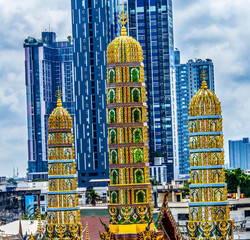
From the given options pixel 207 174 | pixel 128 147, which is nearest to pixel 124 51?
pixel 128 147

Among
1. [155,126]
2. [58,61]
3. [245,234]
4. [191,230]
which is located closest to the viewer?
[191,230]

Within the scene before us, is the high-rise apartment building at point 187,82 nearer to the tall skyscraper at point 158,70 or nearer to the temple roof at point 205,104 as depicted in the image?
the tall skyscraper at point 158,70

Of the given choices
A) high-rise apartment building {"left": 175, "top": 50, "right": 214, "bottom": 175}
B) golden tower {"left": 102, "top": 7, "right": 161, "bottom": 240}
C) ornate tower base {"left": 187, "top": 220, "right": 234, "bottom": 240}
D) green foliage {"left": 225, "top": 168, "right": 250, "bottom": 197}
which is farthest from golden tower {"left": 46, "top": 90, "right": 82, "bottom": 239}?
high-rise apartment building {"left": 175, "top": 50, "right": 214, "bottom": 175}

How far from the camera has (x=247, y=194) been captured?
277 feet

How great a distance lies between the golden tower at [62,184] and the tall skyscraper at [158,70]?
98.3 meters

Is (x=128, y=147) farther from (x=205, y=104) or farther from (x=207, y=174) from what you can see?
(x=205, y=104)

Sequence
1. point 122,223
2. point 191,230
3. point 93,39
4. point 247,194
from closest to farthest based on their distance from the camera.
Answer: point 122,223, point 191,230, point 247,194, point 93,39

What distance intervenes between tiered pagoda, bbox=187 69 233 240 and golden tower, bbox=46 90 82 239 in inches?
213

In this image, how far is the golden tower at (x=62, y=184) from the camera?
31906 millimetres

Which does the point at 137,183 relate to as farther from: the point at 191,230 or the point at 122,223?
the point at 191,230

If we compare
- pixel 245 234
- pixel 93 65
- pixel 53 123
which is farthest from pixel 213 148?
pixel 93 65

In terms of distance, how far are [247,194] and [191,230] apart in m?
57.1

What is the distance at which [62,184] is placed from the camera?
1288 inches

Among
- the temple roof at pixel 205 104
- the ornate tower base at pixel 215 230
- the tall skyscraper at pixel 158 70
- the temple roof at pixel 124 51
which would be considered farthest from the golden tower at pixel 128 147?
the tall skyscraper at pixel 158 70
